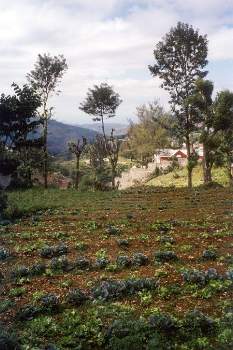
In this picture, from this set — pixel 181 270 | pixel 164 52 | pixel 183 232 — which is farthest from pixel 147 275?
pixel 164 52

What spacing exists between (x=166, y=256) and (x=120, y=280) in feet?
8.32

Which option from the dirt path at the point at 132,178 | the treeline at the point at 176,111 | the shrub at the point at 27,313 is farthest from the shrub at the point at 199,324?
the dirt path at the point at 132,178

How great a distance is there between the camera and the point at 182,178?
66.8 m

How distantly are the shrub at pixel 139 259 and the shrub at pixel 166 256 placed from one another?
13.8 inches

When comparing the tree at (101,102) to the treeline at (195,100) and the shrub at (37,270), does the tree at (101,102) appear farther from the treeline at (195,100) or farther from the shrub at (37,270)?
the shrub at (37,270)

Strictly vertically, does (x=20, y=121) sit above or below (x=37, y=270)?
above

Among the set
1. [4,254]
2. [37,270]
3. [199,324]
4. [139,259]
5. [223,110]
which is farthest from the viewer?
[223,110]

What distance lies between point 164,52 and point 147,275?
1324 inches

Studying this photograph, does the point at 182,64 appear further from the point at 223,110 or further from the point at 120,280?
the point at 120,280

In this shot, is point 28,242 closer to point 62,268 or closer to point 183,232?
point 62,268

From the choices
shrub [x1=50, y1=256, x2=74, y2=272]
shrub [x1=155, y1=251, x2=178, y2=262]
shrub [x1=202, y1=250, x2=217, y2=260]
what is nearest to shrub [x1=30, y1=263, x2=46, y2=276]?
shrub [x1=50, y1=256, x2=74, y2=272]

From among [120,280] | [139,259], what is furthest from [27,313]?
[139,259]

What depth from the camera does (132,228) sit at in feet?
74.1

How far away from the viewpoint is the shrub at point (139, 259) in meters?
16.0
